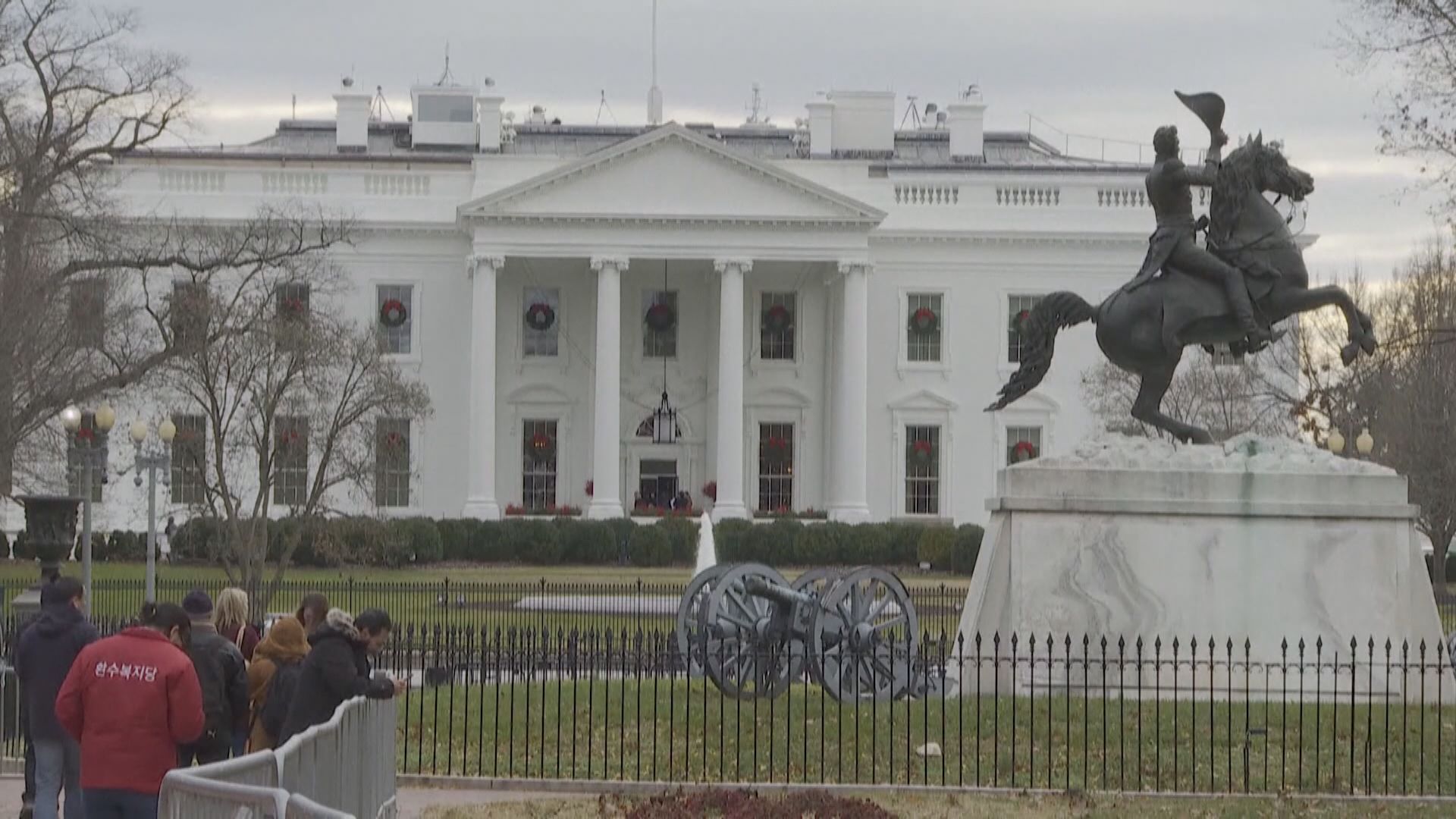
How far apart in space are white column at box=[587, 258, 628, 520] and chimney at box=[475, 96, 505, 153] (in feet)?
35.6

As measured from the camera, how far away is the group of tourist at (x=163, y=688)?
34.2 feet

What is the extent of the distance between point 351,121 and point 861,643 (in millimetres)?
58920

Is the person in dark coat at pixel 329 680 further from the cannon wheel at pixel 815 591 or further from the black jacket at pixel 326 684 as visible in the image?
Result: the cannon wheel at pixel 815 591

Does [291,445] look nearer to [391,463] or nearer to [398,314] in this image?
[391,463]

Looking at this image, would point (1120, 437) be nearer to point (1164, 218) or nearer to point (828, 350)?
point (1164, 218)

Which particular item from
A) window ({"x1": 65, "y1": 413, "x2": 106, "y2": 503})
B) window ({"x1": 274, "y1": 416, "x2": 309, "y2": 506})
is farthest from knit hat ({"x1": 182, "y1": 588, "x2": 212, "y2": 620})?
window ({"x1": 274, "y1": 416, "x2": 309, "y2": 506})

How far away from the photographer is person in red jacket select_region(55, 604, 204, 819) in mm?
10406

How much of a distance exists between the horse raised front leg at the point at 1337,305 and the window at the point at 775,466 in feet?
159

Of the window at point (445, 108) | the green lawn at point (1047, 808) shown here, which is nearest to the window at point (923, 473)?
the window at point (445, 108)

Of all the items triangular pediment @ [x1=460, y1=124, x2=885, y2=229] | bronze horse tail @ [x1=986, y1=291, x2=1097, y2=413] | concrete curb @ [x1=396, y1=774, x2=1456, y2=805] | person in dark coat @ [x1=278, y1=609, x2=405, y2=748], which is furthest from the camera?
triangular pediment @ [x1=460, y1=124, x2=885, y2=229]

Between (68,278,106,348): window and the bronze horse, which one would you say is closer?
the bronze horse

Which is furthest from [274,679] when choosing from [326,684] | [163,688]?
[163,688]

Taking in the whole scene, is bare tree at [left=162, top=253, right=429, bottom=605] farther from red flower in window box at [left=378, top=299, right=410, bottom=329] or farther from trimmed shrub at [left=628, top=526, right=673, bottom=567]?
trimmed shrub at [left=628, top=526, right=673, bottom=567]

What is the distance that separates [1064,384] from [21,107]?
3510 centimetres
